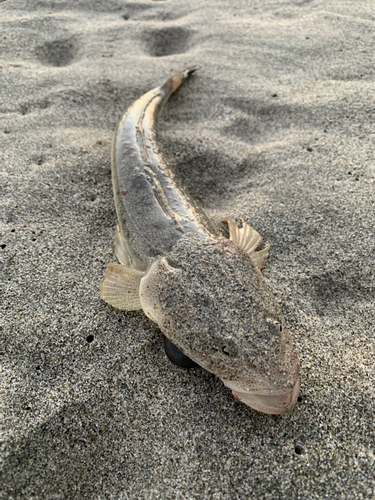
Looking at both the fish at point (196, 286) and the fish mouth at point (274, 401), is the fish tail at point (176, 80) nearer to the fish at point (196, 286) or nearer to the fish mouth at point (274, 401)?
the fish at point (196, 286)

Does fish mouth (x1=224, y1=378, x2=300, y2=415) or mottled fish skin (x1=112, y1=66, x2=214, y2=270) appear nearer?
fish mouth (x1=224, y1=378, x2=300, y2=415)

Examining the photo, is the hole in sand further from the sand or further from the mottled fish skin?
the mottled fish skin

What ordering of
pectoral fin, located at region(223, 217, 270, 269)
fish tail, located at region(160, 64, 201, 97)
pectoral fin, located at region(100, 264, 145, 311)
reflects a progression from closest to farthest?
pectoral fin, located at region(100, 264, 145, 311) → pectoral fin, located at region(223, 217, 270, 269) → fish tail, located at region(160, 64, 201, 97)

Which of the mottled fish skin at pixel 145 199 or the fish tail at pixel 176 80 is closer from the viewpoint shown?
the mottled fish skin at pixel 145 199

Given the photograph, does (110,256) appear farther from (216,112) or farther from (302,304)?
(216,112)

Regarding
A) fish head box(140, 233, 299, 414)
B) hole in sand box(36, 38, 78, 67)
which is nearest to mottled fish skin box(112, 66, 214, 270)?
fish head box(140, 233, 299, 414)

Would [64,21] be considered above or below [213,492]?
above

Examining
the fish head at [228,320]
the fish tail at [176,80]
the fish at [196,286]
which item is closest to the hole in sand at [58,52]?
the fish tail at [176,80]

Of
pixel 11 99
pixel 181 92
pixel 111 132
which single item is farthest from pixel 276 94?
pixel 11 99

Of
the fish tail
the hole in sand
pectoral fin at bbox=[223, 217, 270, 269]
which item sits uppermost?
the hole in sand
